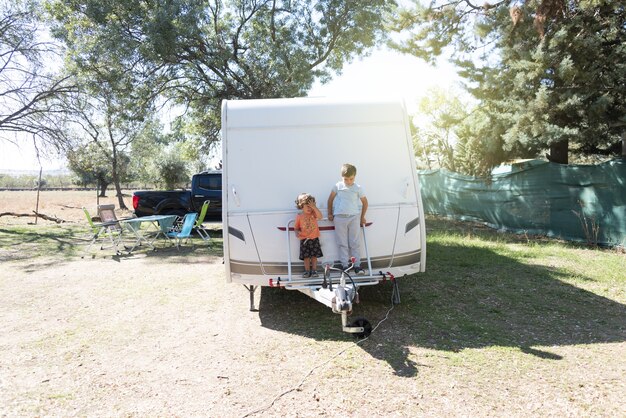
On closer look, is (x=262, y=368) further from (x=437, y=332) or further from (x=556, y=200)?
(x=556, y=200)

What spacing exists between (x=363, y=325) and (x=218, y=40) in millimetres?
12295

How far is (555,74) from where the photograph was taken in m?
8.49

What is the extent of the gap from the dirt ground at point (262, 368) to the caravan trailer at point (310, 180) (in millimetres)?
703

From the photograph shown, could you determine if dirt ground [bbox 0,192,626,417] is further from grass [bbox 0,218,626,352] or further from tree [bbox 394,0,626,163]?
tree [bbox 394,0,626,163]

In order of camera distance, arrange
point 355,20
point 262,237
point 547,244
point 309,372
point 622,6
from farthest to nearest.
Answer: point 355,20, point 547,244, point 622,6, point 262,237, point 309,372

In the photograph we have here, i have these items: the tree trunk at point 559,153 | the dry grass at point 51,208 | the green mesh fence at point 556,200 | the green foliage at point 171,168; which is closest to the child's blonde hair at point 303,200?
Result: the green mesh fence at point 556,200

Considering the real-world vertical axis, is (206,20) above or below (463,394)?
above

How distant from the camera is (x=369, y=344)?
4051mm

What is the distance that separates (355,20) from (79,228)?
11854mm


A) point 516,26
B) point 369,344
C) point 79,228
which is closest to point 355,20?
point 516,26

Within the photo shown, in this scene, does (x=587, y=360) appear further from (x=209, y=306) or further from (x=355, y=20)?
(x=355, y=20)

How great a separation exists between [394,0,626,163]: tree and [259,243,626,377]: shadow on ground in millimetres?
3522

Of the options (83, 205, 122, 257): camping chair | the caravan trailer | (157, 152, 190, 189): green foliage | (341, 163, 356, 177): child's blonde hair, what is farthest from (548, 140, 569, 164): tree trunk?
(157, 152, 190, 189): green foliage

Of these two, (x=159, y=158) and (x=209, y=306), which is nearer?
(x=209, y=306)
